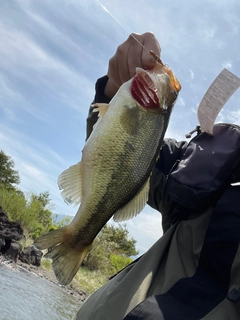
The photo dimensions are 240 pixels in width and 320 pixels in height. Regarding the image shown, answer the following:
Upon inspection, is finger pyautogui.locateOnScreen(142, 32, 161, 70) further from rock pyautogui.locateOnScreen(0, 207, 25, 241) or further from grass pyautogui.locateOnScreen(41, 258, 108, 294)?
grass pyautogui.locateOnScreen(41, 258, 108, 294)

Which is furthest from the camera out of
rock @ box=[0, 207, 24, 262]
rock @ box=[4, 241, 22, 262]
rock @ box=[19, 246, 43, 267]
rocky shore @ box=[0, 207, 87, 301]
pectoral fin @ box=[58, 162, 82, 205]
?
rock @ box=[19, 246, 43, 267]

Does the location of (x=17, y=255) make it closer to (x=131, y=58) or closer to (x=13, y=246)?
(x=13, y=246)

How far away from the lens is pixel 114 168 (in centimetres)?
228

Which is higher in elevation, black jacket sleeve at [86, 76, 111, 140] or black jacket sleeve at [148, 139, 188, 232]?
black jacket sleeve at [86, 76, 111, 140]

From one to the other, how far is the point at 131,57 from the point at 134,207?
3.25 ft

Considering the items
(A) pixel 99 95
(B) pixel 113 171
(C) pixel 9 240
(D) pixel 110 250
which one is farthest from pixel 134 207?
(D) pixel 110 250

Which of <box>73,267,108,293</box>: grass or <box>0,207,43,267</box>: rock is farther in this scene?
<box>73,267,108,293</box>: grass

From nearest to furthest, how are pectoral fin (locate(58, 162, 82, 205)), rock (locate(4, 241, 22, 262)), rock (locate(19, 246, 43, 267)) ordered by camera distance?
pectoral fin (locate(58, 162, 82, 205)) → rock (locate(4, 241, 22, 262)) → rock (locate(19, 246, 43, 267))

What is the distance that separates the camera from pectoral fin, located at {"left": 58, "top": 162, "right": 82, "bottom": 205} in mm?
2173

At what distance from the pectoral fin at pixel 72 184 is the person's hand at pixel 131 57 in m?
0.75

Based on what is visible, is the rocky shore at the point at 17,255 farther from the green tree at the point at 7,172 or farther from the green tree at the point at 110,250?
the green tree at the point at 7,172

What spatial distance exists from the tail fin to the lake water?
6.55 metres

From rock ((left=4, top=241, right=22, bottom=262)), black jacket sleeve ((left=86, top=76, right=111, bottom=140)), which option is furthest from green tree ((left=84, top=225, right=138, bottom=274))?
black jacket sleeve ((left=86, top=76, right=111, bottom=140))

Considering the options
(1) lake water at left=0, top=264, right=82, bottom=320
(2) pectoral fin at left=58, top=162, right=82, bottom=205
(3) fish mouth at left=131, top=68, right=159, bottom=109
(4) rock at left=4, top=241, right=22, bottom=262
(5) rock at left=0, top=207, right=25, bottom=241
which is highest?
(3) fish mouth at left=131, top=68, right=159, bottom=109
